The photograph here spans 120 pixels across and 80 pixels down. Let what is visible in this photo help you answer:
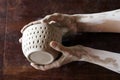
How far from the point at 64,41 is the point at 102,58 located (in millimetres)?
121

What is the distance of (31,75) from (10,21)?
18 cm

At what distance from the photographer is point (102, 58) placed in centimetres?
87

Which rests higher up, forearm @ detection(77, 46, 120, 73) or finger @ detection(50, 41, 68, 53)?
finger @ detection(50, 41, 68, 53)

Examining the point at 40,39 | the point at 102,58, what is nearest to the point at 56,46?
the point at 40,39

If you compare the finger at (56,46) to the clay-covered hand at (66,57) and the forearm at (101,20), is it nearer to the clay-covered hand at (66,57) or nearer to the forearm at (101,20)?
the clay-covered hand at (66,57)

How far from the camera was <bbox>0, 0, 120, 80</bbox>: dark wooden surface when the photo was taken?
0.91 m

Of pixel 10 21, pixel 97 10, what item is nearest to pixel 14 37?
pixel 10 21

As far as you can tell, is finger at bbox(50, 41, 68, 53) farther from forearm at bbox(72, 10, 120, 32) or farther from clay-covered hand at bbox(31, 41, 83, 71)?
forearm at bbox(72, 10, 120, 32)

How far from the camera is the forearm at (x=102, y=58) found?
34.0 inches

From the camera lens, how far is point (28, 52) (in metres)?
0.81

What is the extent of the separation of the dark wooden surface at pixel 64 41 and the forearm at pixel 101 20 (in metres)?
0.04

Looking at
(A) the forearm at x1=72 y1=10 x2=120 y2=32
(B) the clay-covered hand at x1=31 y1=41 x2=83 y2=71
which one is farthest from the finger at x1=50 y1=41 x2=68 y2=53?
(A) the forearm at x1=72 y1=10 x2=120 y2=32

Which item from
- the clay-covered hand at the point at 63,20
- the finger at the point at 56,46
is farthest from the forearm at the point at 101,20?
the finger at the point at 56,46

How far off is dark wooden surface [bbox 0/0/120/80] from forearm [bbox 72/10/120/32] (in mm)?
37
